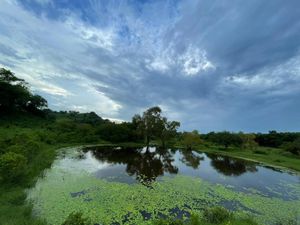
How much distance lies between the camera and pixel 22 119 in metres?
46.9

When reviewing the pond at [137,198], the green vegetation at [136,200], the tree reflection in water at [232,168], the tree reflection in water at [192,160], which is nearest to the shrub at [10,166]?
the green vegetation at [136,200]

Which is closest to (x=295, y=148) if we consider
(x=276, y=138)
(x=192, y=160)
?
(x=276, y=138)

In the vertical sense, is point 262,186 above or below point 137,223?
above

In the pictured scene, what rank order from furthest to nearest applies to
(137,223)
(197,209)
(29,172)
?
(29,172) → (197,209) → (137,223)

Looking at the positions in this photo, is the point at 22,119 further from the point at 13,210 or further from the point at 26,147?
the point at 13,210

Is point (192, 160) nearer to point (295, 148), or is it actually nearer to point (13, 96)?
point (295, 148)

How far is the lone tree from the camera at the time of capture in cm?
5416

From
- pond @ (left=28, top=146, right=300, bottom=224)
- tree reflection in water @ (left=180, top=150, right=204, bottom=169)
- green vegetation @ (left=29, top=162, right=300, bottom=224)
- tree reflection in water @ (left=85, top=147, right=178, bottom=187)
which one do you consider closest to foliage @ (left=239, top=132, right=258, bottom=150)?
tree reflection in water @ (left=180, top=150, right=204, bottom=169)

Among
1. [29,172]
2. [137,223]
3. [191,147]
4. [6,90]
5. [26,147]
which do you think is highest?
[6,90]

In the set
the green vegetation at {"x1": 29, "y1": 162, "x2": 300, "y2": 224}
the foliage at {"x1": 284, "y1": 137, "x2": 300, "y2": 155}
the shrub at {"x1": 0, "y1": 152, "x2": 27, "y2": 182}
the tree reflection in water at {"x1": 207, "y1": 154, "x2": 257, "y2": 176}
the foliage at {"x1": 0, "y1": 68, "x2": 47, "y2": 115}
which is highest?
the foliage at {"x1": 0, "y1": 68, "x2": 47, "y2": 115}

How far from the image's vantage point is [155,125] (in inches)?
2124

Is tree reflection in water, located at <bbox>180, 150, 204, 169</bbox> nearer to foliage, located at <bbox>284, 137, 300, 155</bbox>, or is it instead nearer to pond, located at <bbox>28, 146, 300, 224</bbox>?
pond, located at <bbox>28, 146, 300, 224</bbox>

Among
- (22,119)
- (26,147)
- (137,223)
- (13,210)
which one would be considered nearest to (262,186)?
(137,223)

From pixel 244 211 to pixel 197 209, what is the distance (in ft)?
10.7
